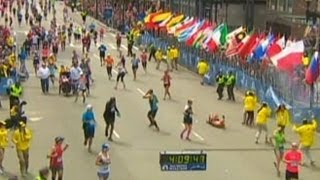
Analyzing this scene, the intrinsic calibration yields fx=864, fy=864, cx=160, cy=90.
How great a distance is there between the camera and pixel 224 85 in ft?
120

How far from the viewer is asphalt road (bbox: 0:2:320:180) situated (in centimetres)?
2342

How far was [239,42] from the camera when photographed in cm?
3956

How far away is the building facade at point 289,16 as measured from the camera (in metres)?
55.6

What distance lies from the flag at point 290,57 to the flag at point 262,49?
251cm

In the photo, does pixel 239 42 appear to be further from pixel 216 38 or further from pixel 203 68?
pixel 216 38

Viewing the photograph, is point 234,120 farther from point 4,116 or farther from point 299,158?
point 299,158

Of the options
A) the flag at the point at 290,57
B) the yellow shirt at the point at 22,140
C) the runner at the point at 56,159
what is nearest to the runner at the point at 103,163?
the runner at the point at 56,159

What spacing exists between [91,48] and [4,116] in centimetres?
2661

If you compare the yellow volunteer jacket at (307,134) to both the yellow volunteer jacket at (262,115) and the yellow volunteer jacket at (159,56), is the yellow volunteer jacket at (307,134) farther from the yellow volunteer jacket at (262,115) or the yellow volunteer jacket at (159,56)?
the yellow volunteer jacket at (159,56)

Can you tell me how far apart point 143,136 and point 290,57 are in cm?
770

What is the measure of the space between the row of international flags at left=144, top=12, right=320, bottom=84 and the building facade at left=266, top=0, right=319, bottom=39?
364 inches

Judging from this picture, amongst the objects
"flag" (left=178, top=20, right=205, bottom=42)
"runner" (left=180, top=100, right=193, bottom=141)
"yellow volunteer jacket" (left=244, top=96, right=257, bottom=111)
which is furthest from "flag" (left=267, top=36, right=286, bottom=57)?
"flag" (left=178, top=20, right=205, bottom=42)

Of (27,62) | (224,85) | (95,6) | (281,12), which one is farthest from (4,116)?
(95,6)

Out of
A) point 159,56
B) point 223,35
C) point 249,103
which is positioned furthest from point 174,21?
point 249,103
